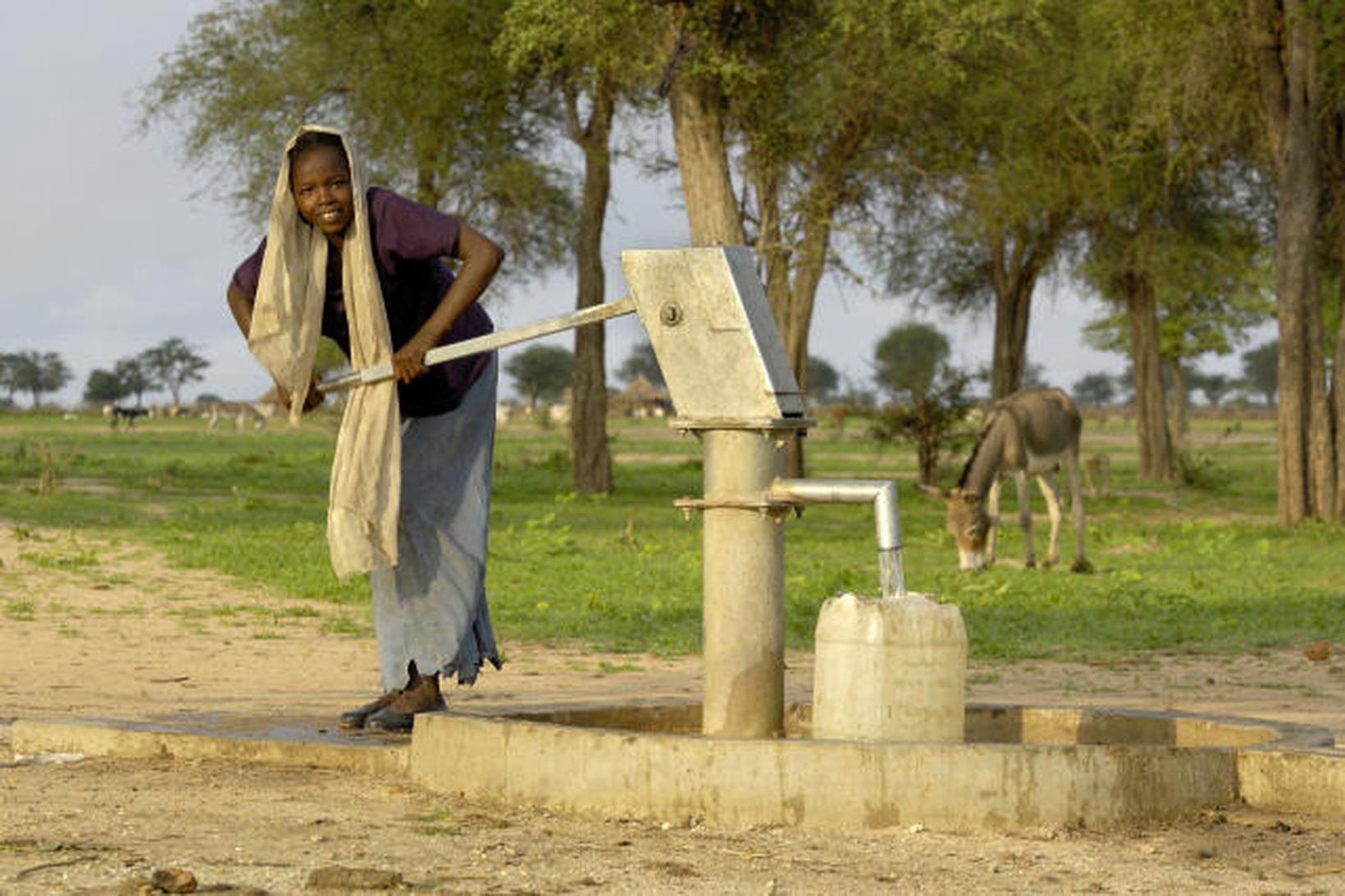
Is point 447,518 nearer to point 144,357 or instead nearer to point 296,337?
point 296,337

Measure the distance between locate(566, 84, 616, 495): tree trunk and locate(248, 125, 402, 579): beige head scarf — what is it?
66.9ft

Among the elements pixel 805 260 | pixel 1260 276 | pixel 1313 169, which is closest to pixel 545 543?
pixel 805 260

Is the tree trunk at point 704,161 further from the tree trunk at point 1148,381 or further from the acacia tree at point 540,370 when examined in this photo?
the acacia tree at point 540,370

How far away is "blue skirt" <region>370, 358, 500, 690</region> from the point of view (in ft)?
19.9

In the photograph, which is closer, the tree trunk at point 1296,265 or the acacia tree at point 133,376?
the tree trunk at point 1296,265

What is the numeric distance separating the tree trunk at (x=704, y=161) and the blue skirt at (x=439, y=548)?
14.4 m

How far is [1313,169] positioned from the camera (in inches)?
843

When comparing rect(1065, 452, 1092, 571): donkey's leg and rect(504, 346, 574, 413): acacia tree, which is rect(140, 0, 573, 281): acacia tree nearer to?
rect(1065, 452, 1092, 571): donkey's leg

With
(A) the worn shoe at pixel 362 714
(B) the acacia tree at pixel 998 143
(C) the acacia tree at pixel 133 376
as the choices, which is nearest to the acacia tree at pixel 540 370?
(C) the acacia tree at pixel 133 376

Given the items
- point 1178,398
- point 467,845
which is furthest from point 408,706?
point 1178,398

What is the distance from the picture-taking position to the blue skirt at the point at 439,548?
606 centimetres

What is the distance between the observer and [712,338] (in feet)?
17.7

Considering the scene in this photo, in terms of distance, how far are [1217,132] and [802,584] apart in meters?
12.6

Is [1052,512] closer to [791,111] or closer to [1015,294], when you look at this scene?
[791,111]
